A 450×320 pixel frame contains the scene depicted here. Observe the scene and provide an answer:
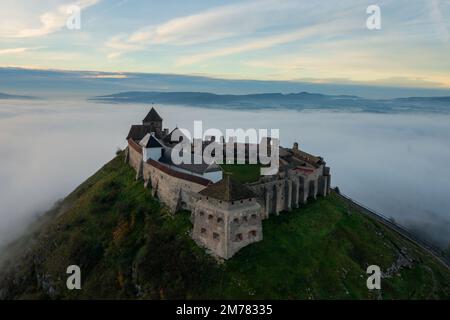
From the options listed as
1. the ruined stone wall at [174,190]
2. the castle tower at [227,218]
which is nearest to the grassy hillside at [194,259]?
the castle tower at [227,218]

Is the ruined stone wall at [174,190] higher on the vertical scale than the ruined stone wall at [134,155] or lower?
lower

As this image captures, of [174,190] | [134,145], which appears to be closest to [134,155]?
[134,145]

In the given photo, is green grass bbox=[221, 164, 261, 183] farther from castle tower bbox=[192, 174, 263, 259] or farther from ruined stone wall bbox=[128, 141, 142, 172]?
ruined stone wall bbox=[128, 141, 142, 172]

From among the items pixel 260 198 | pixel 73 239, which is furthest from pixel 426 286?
pixel 73 239

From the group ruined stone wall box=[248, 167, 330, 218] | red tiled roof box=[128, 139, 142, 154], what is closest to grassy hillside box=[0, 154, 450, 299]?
ruined stone wall box=[248, 167, 330, 218]

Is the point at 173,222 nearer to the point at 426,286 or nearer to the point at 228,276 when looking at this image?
the point at 228,276

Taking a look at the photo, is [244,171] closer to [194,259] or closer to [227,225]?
[227,225]

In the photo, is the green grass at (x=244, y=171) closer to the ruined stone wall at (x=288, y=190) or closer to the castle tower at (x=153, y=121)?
the ruined stone wall at (x=288, y=190)

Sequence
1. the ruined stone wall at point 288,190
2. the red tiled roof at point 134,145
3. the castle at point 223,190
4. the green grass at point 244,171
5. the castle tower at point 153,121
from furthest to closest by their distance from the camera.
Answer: the castle tower at point 153,121, the red tiled roof at point 134,145, the green grass at point 244,171, the ruined stone wall at point 288,190, the castle at point 223,190
